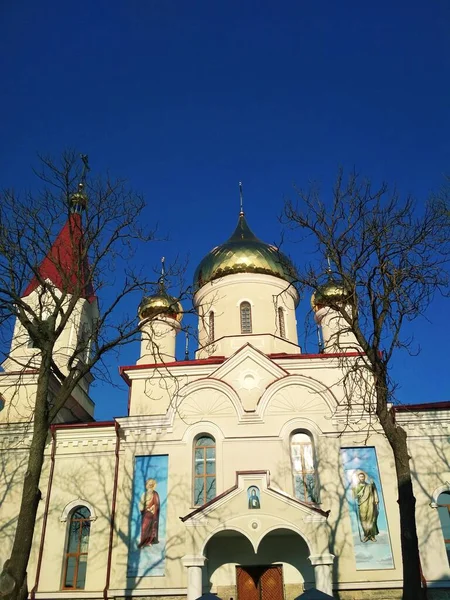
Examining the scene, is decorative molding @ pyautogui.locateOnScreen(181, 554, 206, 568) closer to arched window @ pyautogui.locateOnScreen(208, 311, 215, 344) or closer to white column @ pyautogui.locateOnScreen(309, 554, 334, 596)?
white column @ pyautogui.locateOnScreen(309, 554, 334, 596)

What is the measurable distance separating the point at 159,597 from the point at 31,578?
3.25m

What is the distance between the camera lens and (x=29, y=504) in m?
8.03

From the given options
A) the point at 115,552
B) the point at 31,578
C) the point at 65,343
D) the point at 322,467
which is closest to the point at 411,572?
the point at 322,467

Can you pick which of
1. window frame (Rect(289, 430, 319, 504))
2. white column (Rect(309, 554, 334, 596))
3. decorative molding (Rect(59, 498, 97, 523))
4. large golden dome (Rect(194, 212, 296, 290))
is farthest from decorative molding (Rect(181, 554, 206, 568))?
large golden dome (Rect(194, 212, 296, 290))

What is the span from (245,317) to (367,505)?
295 inches

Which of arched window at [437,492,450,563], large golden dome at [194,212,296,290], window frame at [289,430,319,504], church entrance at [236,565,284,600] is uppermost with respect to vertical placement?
large golden dome at [194,212,296,290]

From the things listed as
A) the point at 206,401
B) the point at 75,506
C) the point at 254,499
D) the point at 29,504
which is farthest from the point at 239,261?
the point at 29,504

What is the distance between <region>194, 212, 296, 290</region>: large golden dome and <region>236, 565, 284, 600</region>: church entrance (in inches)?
357

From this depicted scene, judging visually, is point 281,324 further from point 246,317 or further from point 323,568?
point 323,568

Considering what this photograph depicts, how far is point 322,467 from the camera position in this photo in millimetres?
13352

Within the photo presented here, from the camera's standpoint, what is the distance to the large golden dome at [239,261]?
62.0ft

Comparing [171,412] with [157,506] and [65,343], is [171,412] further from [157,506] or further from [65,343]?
[65,343]

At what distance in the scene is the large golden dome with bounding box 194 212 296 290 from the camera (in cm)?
1891

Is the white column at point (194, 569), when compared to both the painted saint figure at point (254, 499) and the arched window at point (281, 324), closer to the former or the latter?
the painted saint figure at point (254, 499)
